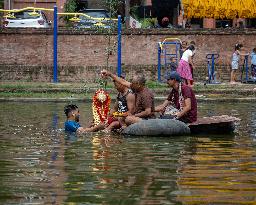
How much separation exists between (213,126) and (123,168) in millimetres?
6044

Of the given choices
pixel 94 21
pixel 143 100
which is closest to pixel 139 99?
pixel 143 100

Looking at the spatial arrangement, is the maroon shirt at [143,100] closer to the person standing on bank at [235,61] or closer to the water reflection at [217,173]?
the water reflection at [217,173]

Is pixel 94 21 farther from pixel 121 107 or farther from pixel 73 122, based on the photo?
pixel 121 107

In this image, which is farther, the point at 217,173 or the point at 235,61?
the point at 235,61

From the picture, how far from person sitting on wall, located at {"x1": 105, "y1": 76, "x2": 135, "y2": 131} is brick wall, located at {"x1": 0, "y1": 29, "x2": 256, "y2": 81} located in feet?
66.8

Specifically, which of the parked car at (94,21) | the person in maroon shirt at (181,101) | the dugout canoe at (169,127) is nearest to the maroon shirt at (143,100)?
the person in maroon shirt at (181,101)

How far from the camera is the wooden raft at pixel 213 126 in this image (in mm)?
19016

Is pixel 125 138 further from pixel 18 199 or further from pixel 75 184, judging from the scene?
pixel 18 199

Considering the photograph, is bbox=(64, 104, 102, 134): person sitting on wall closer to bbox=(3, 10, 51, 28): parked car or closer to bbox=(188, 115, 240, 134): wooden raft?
bbox=(188, 115, 240, 134): wooden raft

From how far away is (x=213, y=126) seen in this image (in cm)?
1917

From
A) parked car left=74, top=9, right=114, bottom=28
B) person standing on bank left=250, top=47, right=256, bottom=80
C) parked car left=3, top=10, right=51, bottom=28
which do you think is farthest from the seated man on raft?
parked car left=3, top=10, right=51, bottom=28

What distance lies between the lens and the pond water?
10.7 metres

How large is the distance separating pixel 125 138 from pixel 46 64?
873 inches

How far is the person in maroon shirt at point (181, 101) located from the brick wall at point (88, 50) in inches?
815
